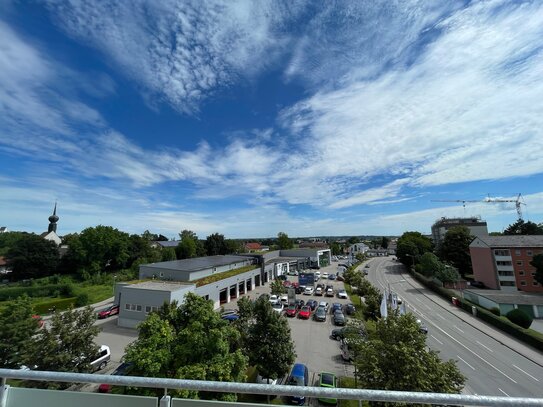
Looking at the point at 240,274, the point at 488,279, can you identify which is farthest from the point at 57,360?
the point at 488,279

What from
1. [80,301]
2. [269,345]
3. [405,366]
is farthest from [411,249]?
[80,301]

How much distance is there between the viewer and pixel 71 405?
7.77 feet

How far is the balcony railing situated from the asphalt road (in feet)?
65.1

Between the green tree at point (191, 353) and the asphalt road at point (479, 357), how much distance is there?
49.5 feet

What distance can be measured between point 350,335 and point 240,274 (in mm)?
22475

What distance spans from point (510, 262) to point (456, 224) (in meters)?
55.8

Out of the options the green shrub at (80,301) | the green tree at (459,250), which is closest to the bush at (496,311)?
the green tree at (459,250)

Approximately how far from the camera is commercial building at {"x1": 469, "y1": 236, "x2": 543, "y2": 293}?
40312mm

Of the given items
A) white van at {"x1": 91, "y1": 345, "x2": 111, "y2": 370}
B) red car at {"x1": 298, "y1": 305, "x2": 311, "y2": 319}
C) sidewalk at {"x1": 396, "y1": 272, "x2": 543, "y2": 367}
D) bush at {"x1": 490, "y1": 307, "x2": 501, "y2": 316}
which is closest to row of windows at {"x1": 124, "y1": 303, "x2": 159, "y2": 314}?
white van at {"x1": 91, "y1": 345, "x2": 111, "y2": 370}

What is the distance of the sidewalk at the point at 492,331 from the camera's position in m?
21.9

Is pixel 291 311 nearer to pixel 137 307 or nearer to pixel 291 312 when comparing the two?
pixel 291 312

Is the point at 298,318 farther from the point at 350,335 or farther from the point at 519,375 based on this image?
the point at 519,375

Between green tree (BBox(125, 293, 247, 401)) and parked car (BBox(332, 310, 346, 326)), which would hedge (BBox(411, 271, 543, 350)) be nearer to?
parked car (BBox(332, 310, 346, 326))

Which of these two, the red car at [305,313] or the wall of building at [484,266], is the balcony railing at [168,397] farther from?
the wall of building at [484,266]
